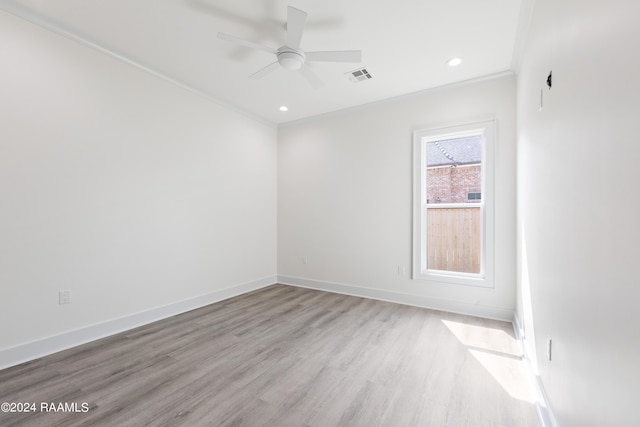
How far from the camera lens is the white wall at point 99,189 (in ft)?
7.30

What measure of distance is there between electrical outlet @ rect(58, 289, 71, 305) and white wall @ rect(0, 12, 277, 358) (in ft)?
0.14

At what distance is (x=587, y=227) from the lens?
1.00 metres

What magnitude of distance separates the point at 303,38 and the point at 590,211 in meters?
2.58

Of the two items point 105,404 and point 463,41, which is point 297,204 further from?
point 105,404

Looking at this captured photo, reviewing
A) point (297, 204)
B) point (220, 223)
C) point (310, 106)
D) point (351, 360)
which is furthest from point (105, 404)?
point (310, 106)

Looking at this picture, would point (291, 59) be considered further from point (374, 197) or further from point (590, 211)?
point (590, 211)

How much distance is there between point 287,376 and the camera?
2.07 metres

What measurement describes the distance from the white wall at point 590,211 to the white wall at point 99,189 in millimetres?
3595

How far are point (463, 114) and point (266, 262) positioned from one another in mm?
3731

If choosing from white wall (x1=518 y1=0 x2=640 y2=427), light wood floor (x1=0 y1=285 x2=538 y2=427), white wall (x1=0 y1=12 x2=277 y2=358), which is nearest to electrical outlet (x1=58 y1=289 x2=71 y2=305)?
white wall (x1=0 y1=12 x2=277 y2=358)

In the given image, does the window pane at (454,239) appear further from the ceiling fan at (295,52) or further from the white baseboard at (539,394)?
the ceiling fan at (295,52)

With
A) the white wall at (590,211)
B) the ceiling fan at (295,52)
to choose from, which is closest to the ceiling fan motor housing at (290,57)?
the ceiling fan at (295,52)

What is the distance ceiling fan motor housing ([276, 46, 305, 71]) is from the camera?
2.45 m

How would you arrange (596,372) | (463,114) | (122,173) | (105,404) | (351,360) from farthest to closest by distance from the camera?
(463,114), (122,173), (351,360), (105,404), (596,372)
